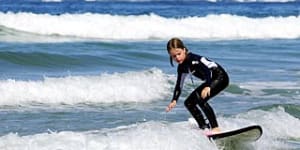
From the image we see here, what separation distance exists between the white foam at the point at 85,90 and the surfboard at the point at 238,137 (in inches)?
184

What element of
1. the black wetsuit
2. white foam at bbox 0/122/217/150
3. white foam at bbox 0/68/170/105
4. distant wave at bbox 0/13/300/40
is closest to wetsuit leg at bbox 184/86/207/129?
the black wetsuit

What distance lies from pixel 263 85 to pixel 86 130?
5.86 meters

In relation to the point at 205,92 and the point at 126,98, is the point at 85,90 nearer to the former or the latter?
the point at 126,98

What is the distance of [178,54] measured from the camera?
26.5ft

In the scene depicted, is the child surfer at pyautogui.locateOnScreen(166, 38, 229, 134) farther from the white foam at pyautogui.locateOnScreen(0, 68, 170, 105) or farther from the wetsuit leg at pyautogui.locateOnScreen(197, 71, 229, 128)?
the white foam at pyautogui.locateOnScreen(0, 68, 170, 105)

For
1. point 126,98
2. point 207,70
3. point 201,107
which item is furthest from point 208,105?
point 126,98

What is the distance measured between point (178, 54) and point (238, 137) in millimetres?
1205

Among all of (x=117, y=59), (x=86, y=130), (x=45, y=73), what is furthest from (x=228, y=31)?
(x=86, y=130)

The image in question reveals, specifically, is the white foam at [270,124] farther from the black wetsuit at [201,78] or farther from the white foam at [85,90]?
the white foam at [85,90]

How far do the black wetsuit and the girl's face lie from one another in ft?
0.38

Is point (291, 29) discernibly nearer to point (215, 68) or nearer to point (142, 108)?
point (142, 108)

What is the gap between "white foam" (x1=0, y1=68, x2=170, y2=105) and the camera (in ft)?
41.9

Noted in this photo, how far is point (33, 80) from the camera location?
14.4m

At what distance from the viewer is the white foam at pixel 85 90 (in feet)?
41.9
